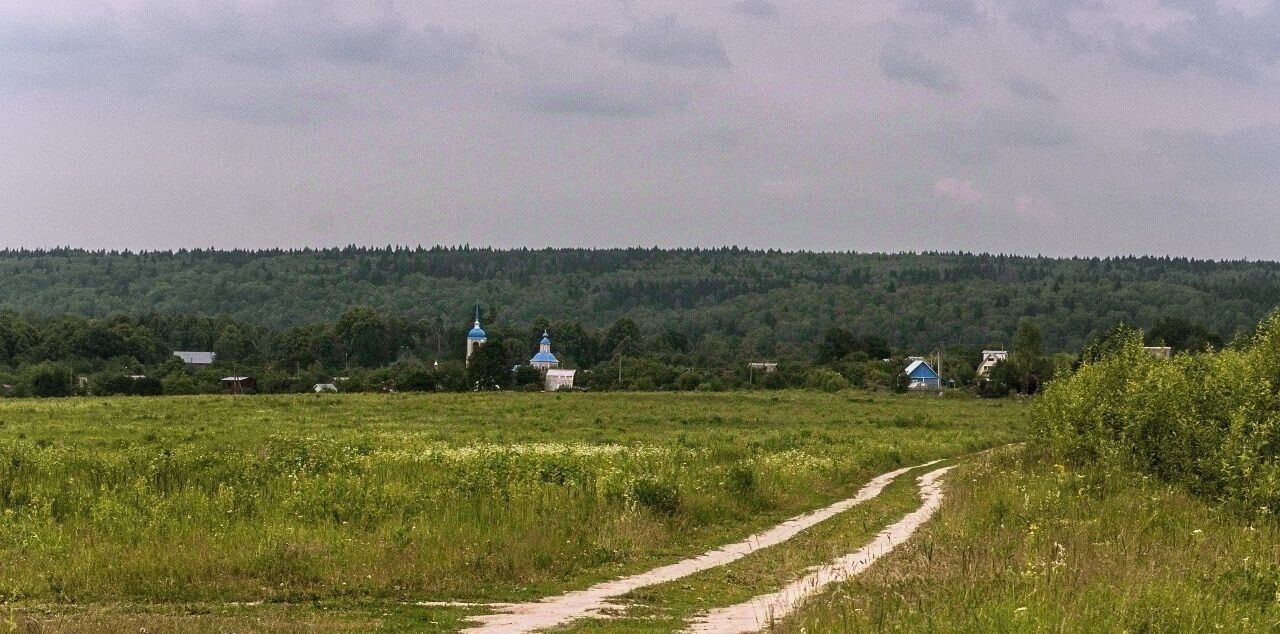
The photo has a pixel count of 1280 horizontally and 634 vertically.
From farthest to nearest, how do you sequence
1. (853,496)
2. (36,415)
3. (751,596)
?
(36,415), (853,496), (751,596)

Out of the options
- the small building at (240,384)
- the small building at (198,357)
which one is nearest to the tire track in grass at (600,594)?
the small building at (240,384)

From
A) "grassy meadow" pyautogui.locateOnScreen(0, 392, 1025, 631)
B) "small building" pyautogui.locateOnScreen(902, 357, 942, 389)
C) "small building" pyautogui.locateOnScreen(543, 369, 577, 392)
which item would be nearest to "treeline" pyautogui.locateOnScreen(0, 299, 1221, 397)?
"small building" pyautogui.locateOnScreen(543, 369, 577, 392)

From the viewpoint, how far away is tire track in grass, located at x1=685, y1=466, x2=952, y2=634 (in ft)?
50.1

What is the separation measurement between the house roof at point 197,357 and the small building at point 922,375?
82.6 m

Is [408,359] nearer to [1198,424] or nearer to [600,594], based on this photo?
[1198,424]

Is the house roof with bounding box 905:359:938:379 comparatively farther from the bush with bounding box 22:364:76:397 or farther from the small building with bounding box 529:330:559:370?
the bush with bounding box 22:364:76:397

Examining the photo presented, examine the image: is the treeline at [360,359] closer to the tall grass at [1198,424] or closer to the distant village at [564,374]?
the distant village at [564,374]

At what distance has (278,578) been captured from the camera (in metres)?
18.2

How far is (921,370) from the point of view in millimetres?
129375

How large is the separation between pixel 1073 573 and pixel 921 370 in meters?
116

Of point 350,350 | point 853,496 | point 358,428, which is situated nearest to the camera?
point 853,496

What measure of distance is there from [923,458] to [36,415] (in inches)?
1448

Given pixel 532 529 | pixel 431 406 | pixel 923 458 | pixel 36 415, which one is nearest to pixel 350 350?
pixel 431 406

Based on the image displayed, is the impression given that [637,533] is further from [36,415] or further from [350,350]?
[350,350]
